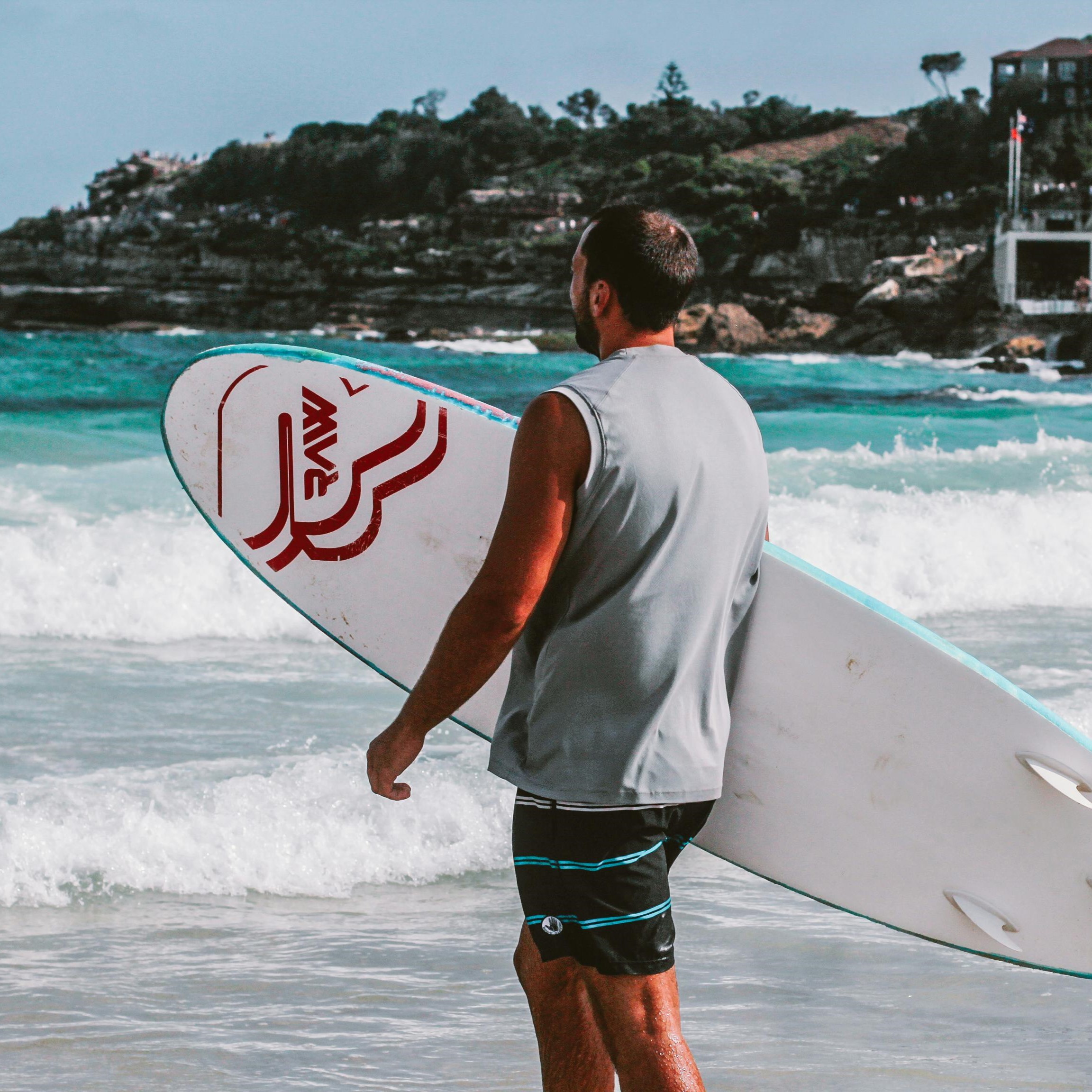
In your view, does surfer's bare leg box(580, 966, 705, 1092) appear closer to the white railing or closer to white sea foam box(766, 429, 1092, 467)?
white sea foam box(766, 429, 1092, 467)

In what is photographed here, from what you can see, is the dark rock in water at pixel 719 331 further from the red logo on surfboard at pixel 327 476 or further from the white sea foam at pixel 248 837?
the red logo on surfboard at pixel 327 476

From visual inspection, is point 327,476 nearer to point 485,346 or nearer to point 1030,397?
point 1030,397

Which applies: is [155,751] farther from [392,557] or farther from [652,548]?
[652,548]

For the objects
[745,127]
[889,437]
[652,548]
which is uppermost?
[745,127]

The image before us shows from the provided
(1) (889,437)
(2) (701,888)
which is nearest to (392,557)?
(2) (701,888)

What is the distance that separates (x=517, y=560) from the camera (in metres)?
1.06

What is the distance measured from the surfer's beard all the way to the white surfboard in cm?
39

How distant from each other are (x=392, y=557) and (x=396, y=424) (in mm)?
183

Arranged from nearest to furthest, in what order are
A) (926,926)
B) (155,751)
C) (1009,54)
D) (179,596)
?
(926,926) → (155,751) → (179,596) → (1009,54)

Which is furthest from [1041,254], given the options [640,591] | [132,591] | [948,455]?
[640,591]

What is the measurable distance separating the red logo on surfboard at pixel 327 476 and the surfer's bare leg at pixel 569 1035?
0.69 m

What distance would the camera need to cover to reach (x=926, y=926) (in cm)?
156

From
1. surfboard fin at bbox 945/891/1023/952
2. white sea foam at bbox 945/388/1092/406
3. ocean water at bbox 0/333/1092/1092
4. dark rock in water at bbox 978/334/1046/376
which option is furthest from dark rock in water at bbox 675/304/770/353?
surfboard fin at bbox 945/891/1023/952

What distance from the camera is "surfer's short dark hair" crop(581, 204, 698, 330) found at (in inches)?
44.7
